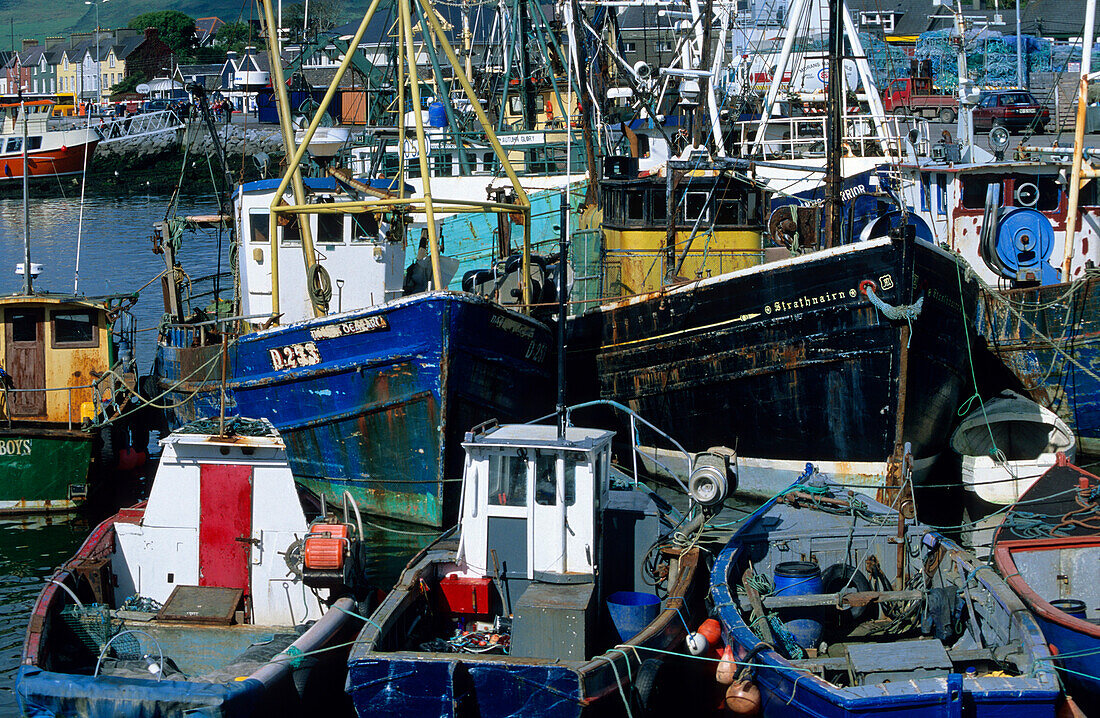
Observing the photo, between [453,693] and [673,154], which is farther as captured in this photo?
[673,154]

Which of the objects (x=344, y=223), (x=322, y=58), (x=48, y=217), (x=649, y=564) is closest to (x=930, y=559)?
(x=649, y=564)

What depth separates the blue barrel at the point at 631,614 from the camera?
11312 mm

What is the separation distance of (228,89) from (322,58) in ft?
30.4

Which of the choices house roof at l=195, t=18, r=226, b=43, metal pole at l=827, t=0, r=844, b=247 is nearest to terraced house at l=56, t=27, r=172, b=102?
house roof at l=195, t=18, r=226, b=43

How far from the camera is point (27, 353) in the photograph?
18.5 metres

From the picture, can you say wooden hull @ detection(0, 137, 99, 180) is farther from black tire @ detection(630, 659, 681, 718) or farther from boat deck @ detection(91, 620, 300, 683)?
black tire @ detection(630, 659, 681, 718)

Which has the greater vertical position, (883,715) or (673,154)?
(673,154)

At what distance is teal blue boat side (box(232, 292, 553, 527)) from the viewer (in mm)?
15586

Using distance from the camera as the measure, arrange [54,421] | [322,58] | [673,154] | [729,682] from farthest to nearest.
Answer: [322,58] → [673,154] → [54,421] → [729,682]

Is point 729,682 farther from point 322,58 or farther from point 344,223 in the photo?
point 322,58

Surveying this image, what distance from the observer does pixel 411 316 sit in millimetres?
15508

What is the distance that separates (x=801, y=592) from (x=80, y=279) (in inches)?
1240

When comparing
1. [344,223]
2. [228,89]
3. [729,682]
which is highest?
[228,89]

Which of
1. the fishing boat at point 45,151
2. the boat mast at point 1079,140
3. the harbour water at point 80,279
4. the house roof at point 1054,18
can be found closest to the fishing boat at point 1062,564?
the boat mast at point 1079,140
